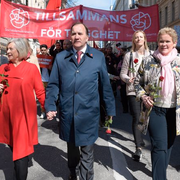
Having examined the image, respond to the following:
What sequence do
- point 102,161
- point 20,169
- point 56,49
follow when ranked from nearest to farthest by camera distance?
point 20,169 → point 102,161 → point 56,49

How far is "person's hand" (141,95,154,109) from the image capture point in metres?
2.85

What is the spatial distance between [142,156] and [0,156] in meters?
2.25

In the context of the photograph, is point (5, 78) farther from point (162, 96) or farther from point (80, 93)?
point (162, 96)

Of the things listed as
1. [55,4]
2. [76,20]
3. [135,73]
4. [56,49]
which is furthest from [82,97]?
[55,4]

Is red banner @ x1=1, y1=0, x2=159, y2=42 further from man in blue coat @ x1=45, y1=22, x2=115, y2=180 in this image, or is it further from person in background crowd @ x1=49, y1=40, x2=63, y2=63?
man in blue coat @ x1=45, y1=22, x2=115, y2=180

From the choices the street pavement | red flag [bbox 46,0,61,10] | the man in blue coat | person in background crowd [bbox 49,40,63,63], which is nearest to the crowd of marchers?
the man in blue coat

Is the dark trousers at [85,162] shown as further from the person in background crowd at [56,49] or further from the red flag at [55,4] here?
the red flag at [55,4]

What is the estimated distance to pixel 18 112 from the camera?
287cm

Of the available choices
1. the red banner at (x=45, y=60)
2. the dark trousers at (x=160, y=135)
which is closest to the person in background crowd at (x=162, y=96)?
the dark trousers at (x=160, y=135)

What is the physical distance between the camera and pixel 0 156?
425 centimetres

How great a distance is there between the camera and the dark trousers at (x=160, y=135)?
2.88m

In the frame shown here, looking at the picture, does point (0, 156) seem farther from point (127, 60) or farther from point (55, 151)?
point (127, 60)

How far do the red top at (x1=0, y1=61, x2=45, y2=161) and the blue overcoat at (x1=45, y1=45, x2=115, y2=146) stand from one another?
0.80 feet

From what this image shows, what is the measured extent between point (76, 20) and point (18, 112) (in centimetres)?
518
